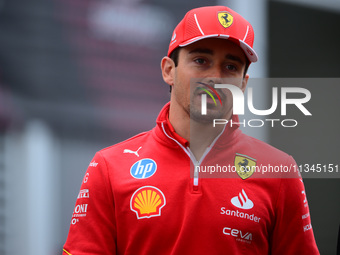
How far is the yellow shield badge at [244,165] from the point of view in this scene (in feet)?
8.90

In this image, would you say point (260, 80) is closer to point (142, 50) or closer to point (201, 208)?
point (142, 50)

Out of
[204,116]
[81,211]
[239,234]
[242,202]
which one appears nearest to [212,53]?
[204,116]

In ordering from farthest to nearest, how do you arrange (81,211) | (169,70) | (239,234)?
(169,70)
(81,211)
(239,234)

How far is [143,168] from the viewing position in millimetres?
2715

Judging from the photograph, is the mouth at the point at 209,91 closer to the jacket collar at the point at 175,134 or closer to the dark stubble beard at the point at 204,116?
the dark stubble beard at the point at 204,116

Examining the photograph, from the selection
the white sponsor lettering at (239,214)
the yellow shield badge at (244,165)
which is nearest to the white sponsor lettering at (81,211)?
the white sponsor lettering at (239,214)

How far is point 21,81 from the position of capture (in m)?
6.28

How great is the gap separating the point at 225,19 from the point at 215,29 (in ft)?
0.33

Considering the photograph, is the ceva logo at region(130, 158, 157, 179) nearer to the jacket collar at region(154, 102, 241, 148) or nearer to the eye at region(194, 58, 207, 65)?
the jacket collar at region(154, 102, 241, 148)

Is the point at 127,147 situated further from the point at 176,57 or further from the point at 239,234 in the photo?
the point at 239,234

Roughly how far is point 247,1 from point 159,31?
113 centimetres

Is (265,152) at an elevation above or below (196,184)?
above

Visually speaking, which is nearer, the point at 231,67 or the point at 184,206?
the point at 184,206

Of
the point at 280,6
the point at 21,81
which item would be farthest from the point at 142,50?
the point at 280,6
